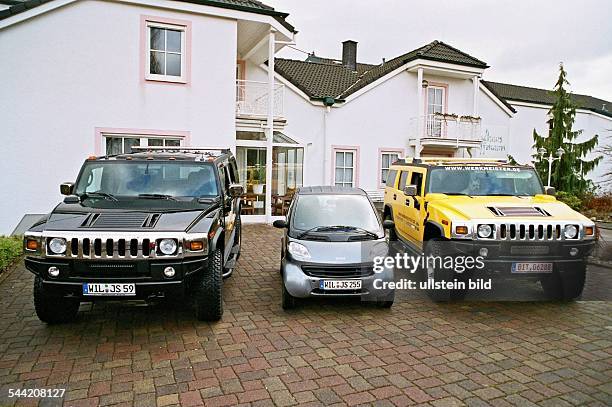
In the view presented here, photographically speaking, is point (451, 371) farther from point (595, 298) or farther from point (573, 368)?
point (595, 298)

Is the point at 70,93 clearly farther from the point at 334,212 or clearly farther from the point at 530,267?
the point at 530,267

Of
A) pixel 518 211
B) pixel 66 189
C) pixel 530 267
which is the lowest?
pixel 530 267

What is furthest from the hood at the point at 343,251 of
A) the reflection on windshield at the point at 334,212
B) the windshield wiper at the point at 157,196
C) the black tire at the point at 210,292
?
the windshield wiper at the point at 157,196

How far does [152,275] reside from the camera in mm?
4656

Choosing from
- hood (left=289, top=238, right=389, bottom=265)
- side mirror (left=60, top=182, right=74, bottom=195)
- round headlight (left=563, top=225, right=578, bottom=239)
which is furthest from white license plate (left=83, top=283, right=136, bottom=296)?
round headlight (left=563, top=225, right=578, bottom=239)

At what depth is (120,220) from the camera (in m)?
4.89

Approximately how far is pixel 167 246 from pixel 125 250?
43 cm

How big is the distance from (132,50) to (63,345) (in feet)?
31.1

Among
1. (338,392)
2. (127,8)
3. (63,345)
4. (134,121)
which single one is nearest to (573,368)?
(338,392)

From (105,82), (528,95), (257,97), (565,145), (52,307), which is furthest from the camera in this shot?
(528,95)

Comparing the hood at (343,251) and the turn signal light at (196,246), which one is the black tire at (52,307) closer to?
the turn signal light at (196,246)

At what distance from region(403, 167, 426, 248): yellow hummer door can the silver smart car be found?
1284 millimetres

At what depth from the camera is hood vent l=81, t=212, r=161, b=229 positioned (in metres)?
4.75

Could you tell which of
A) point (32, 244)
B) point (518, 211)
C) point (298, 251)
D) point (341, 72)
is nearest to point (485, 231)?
point (518, 211)
